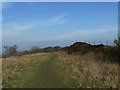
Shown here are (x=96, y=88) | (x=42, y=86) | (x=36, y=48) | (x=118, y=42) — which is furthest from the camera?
(x=36, y=48)

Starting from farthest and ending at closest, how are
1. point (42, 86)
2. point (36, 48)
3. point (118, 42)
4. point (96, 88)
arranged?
point (36, 48)
point (118, 42)
point (42, 86)
point (96, 88)

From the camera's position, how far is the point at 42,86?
237 inches

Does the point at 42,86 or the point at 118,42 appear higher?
the point at 118,42

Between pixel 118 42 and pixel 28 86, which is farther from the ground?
pixel 118 42

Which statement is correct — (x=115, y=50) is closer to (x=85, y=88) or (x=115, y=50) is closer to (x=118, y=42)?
(x=118, y=42)

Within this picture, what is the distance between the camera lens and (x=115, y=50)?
1210 centimetres

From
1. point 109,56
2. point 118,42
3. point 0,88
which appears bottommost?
point 0,88

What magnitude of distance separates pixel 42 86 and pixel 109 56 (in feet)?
27.3

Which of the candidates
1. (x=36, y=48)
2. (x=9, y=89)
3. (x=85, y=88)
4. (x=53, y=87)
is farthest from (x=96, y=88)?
(x=36, y=48)

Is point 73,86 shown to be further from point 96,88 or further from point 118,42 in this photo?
point 118,42

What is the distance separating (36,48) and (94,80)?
5247 centimetres

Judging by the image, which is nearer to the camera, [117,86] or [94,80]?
[117,86]

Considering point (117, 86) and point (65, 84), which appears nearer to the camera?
point (117, 86)

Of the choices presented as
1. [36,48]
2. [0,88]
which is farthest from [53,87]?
[36,48]
